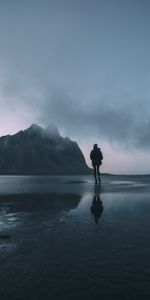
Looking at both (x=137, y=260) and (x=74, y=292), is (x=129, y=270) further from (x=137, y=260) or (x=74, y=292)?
(x=74, y=292)

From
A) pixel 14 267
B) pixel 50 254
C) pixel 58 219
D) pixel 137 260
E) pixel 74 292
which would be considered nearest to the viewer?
pixel 74 292

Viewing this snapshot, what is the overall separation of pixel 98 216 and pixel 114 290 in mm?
4971

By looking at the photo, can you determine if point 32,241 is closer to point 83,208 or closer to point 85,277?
point 85,277

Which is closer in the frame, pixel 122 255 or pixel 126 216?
pixel 122 255

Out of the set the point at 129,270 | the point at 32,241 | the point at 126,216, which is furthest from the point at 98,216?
the point at 129,270

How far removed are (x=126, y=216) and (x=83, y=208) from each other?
2285 millimetres

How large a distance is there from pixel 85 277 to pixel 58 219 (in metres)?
4.39

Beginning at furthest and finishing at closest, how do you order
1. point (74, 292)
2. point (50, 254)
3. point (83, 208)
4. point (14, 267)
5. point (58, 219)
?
point (83, 208) < point (58, 219) < point (50, 254) < point (14, 267) < point (74, 292)

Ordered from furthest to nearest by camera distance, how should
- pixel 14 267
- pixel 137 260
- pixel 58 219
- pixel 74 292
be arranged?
1. pixel 58 219
2. pixel 137 260
3. pixel 14 267
4. pixel 74 292

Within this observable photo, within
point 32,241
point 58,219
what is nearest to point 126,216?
point 58,219

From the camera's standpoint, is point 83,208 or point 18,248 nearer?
point 18,248

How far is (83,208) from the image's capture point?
10.2 m

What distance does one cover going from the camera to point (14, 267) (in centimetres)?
412

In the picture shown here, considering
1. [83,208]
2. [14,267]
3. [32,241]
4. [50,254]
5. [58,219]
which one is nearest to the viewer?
[14,267]
